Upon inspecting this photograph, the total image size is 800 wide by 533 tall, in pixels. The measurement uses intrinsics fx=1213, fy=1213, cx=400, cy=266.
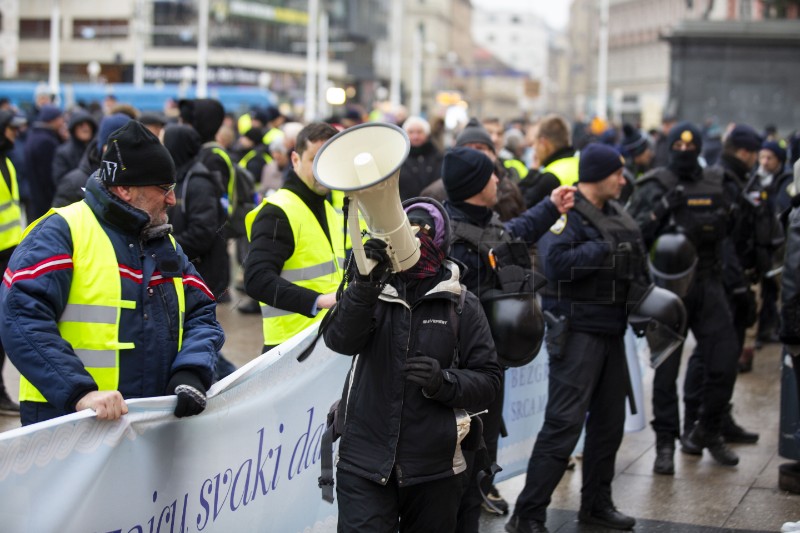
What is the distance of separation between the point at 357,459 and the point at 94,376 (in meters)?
0.97

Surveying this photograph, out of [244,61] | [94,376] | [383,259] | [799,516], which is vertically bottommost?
[799,516]

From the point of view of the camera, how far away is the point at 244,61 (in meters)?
89.4

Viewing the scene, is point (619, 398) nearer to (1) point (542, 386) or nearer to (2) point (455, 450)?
(1) point (542, 386)

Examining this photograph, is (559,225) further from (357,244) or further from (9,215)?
(9,215)

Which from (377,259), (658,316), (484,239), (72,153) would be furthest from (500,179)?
(72,153)

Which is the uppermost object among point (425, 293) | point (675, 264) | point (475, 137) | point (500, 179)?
point (475, 137)

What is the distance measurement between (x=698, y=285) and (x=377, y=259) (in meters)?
4.60

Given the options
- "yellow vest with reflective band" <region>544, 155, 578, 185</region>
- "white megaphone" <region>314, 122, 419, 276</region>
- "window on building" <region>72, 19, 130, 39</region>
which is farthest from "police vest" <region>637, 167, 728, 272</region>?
"window on building" <region>72, 19, 130, 39</region>

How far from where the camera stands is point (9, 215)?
8.74 metres

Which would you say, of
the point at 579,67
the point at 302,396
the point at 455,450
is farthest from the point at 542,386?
the point at 579,67

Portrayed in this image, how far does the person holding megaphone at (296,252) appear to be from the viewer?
19.4 ft

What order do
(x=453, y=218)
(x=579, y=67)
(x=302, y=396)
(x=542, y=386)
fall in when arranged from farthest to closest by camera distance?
(x=579, y=67) → (x=542, y=386) → (x=453, y=218) → (x=302, y=396)

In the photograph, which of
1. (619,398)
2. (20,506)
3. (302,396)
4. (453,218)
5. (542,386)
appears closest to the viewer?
(20,506)

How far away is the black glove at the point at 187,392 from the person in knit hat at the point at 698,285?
4258 millimetres
